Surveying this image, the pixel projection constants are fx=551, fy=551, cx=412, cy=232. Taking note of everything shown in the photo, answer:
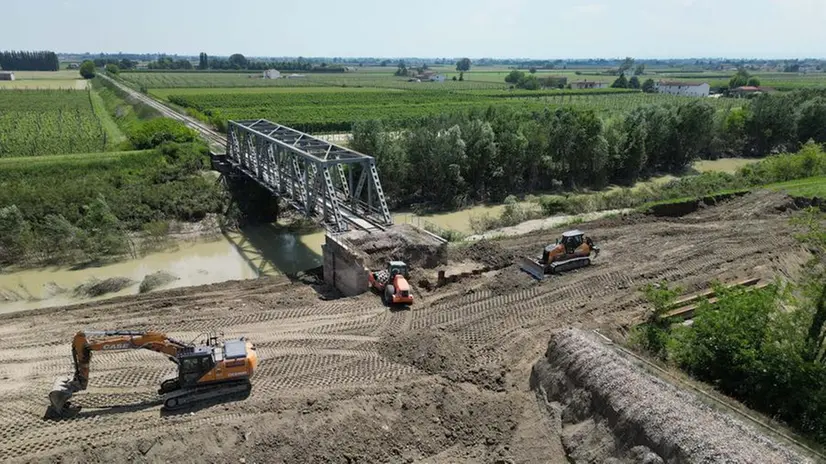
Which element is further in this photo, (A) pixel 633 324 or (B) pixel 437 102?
(B) pixel 437 102

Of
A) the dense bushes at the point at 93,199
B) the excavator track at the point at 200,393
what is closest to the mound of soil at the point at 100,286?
the dense bushes at the point at 93,199

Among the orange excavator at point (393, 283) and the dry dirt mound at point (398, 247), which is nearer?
the orange excavator at point (393, 283)

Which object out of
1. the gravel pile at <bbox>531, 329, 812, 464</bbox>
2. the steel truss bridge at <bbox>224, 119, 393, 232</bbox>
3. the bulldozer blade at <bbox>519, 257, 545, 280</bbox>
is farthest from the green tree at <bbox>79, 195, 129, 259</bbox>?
the gravel pile at <bbox>531, 329, 812, 464</bbox>

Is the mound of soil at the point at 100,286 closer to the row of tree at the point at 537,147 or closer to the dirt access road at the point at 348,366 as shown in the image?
the dirt access road at the point at 348,366

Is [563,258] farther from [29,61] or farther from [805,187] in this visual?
[29,61]

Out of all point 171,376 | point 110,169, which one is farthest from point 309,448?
point 110,169

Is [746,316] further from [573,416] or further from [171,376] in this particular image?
[171,376]
